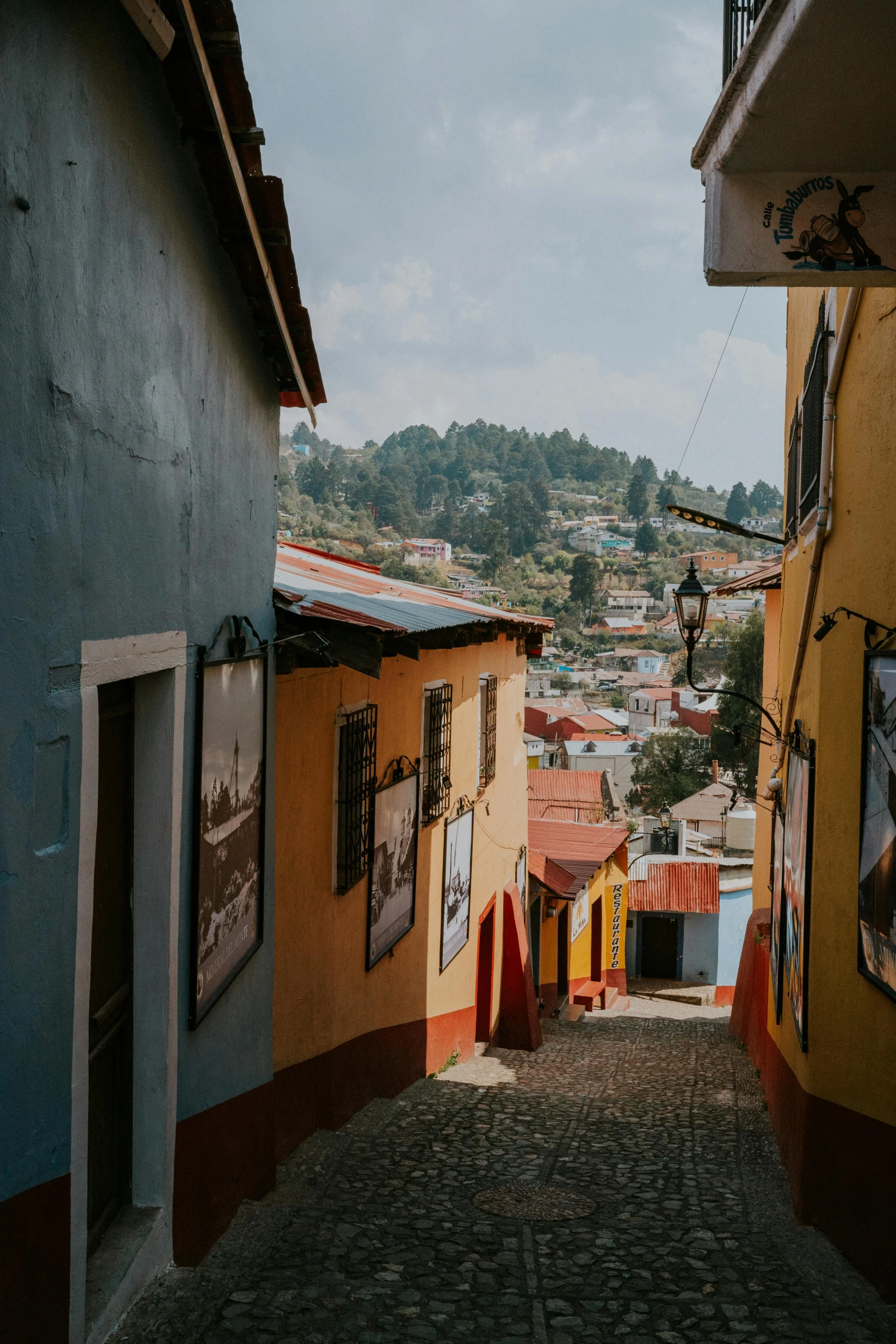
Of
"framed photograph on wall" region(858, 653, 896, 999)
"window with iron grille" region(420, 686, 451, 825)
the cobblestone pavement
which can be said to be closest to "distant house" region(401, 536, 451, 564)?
"window with iron grille" region(420, 686, 451, 825)

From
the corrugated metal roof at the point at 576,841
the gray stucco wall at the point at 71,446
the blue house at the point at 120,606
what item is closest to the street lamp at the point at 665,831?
the corrugated metal roof at the point at 576,841

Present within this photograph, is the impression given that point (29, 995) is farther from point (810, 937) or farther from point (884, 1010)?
point (810, 937)

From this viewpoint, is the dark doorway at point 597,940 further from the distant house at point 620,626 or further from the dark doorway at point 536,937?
the distant house at point 620,626

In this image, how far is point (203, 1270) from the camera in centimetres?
428

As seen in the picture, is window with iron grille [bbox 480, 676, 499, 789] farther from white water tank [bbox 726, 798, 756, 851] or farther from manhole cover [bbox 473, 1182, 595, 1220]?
white water tank [bbox 726, 798, 756, 851]

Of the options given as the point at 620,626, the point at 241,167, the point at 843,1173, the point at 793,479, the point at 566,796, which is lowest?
the point at 566,796

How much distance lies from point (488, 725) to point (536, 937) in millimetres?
6802

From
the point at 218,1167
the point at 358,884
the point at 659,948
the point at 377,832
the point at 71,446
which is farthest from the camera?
the point at 659,948

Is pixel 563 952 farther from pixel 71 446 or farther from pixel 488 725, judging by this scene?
pixel 71 446

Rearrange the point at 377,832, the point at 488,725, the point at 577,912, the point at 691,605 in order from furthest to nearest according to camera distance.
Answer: the point at 577,912
the point at 488,725
the point at 691,605
the point at 377,832

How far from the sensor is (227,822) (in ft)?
16.0

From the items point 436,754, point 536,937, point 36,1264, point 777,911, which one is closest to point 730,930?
point 536,937

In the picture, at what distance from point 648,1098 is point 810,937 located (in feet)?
13.4

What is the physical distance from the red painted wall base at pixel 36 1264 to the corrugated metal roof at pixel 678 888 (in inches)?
1100
